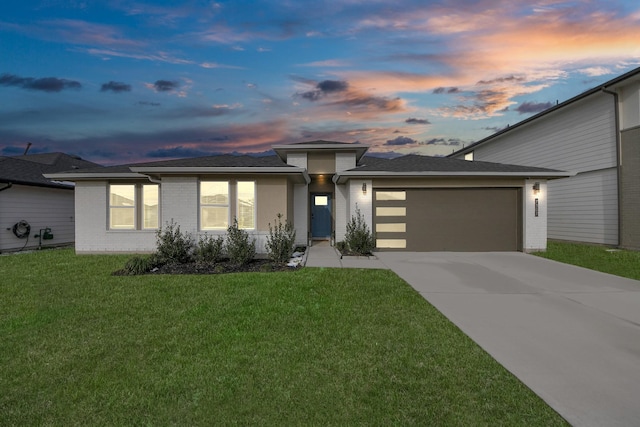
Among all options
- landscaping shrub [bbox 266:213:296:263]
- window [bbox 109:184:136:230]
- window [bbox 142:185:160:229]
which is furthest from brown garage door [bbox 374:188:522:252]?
window [bbox 109:184:136:230]

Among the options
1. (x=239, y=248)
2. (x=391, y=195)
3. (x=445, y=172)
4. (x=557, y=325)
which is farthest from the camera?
(x=391, y=195)

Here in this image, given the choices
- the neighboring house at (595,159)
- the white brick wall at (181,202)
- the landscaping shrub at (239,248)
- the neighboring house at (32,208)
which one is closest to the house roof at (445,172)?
the neighboring house at (595,159)

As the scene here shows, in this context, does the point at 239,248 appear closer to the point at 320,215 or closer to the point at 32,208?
the point at 320,215

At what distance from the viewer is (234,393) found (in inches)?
104

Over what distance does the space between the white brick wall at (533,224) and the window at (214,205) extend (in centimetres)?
1050

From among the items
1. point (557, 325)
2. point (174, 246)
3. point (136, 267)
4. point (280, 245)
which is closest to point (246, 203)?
point (280, 245)

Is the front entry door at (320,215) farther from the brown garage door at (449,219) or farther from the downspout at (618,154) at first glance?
the downspout at (618,154)

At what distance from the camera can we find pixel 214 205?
10164mm

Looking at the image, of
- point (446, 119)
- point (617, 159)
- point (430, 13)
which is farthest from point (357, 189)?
point (617, 159)

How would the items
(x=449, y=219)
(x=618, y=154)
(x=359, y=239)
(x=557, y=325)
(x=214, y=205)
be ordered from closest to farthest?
1. (x=557, y=325)
2. (x=214, y=205)
3. (x=359, y=239)
4. (x=449, y=219)
5. (x=618, y=154)

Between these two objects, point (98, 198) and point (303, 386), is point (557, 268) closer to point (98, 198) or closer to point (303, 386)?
point (303, 386)

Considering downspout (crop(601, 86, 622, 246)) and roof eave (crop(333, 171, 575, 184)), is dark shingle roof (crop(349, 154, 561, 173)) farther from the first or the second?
downspout (crop(601, 86, 622, 246))

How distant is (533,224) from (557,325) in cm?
830

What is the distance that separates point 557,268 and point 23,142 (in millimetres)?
36610
